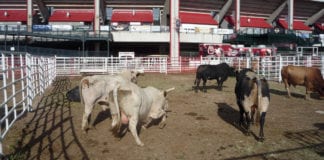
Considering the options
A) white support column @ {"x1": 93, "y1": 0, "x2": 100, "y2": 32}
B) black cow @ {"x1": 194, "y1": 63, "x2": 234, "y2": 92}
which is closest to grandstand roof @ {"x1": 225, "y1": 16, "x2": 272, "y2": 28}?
white support column @ {"x1": 93, "y1": 0, "x2": 100, "y2": 32}

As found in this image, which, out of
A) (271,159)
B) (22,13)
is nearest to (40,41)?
(22,13)

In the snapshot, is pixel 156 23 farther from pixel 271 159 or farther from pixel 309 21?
pixel 271 159

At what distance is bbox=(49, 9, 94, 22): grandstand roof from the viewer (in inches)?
1677

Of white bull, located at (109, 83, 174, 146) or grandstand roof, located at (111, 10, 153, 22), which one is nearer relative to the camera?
white bull, located at (109, 83, 174, 146)

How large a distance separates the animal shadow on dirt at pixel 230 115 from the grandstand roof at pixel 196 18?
3306cm

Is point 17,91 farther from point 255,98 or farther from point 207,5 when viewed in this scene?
point 207,5

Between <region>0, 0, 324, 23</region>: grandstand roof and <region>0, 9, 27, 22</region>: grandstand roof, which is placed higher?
<region>0, 0, 324, 23</region>: grandstand roof

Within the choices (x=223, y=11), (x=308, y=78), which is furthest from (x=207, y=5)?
(x=308, y=78)

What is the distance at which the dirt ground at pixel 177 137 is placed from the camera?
613 centimetres

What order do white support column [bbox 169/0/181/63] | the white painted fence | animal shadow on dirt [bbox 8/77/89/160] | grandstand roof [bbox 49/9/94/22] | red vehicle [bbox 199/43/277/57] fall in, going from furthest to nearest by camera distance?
grandstand roof [bbox 49/9/94/22] → white support column [bbox 169/0/181/63] → red vehicle [bbox 199/43/277/57] → the white painted fence → animal shadow on dirt [bbox 8/77/89/160]

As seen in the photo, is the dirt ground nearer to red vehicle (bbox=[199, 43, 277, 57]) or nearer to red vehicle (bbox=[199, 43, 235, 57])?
red vehicle (bbox=[199, 43, 277, 57])

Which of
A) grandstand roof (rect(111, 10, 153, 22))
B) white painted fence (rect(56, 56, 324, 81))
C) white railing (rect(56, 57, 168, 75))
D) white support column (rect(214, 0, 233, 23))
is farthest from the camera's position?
white support column (rect(214, 0, 233, 23))

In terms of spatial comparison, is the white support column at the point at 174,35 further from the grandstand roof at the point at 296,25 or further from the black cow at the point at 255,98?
the black cow at the point at 255,98

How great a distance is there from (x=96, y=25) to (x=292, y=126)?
34.5 m
